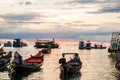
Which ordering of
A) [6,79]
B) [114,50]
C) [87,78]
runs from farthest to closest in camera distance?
[114,50] < [87,78] < [6,79]

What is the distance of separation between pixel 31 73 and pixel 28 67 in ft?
4.06

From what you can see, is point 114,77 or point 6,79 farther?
point 114,77

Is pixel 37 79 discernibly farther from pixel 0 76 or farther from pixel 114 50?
pixel 114 50

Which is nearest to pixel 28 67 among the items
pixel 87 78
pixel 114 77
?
pixel 87 78

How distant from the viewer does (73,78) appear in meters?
57.2

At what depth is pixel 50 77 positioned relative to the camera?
60094 millimetres

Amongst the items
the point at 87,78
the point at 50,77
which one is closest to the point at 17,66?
the point at 50,77

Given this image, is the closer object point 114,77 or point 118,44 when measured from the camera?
point 114,77

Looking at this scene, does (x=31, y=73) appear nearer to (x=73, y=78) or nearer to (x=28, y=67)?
(x=28, y=67)

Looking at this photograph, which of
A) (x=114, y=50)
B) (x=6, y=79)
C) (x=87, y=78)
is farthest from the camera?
(x=114, y=50)

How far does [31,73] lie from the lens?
62281 mm

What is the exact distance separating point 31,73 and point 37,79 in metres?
5.40

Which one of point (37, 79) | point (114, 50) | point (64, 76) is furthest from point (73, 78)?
point (114, 50)

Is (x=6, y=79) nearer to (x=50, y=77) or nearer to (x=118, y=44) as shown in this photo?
(x=50, y=77)
